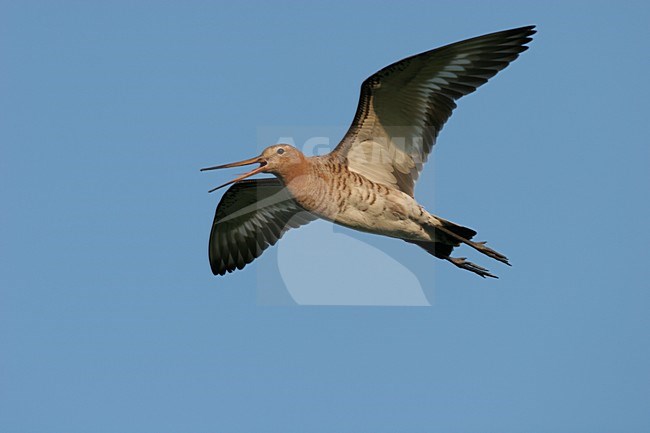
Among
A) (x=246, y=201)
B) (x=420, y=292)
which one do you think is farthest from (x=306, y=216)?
(x=420, y=292)

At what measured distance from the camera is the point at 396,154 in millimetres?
11734

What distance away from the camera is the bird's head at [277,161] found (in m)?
11.2

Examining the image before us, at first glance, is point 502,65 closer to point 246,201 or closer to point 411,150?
point 411,150

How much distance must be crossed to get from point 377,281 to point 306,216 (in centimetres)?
146

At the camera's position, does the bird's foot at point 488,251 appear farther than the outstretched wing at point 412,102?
Yes

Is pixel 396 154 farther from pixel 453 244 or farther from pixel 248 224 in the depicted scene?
pixel 248 224

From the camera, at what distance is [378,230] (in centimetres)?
1133

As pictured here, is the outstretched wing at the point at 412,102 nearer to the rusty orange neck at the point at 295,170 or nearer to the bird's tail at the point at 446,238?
the rusty orange neck at the point at 295,170

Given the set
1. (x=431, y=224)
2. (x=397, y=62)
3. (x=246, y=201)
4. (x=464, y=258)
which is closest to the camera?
(x=397, y=62)

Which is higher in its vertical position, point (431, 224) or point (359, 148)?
point (359, 148)

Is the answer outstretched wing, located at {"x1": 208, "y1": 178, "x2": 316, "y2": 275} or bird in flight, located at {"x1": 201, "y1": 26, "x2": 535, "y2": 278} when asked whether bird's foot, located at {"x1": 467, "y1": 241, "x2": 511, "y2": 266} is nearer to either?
bird in flight, located at {"x1": 201, "y1": 26, "x2": 535, "y2": 278}

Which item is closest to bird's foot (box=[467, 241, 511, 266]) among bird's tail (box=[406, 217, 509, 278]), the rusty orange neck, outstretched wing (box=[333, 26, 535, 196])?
bird's tail (box=[406, 217, 509, 278])

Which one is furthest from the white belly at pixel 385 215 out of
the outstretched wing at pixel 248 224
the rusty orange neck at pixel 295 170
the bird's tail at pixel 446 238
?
the outstretched wing at pixel 248 224

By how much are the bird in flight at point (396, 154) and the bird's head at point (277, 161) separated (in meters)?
0.01
